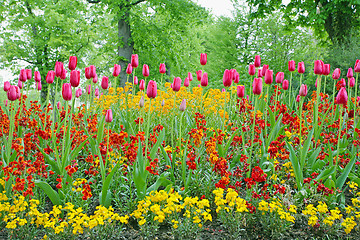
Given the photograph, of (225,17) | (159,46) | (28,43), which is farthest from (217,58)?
(28,43)

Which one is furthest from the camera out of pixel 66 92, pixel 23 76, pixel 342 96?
pixel 23 76

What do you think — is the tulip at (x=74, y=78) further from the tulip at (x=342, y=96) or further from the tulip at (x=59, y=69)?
the tulip at (x=342, y=96)

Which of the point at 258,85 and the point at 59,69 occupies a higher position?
the point at 59,69

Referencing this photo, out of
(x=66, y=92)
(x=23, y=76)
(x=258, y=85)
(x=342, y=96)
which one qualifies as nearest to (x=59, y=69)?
(x=66, y=92)

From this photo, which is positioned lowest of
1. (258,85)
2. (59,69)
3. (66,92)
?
(66,92)

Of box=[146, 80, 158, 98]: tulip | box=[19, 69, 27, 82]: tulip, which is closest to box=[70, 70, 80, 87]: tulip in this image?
box=[146, 80, 158, 98]: tulip

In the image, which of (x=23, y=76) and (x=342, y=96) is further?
(x=23, y=76)

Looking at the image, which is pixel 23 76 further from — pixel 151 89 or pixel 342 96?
pixel 342 96

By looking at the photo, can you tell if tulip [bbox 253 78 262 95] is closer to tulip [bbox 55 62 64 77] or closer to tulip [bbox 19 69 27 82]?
tulip [bbox 55 62 64 77]

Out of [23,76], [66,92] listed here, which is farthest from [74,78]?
[23,76]

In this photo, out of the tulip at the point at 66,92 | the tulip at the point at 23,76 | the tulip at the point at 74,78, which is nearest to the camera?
the tulip at the point at 66,92

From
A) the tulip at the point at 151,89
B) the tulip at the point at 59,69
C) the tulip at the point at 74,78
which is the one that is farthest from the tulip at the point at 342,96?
the tulip at the point at 59,69

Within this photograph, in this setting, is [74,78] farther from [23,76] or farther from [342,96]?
[342,96]

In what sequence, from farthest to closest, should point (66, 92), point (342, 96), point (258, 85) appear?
point (258, 85)
point (342, 96)
point (66, 92)
